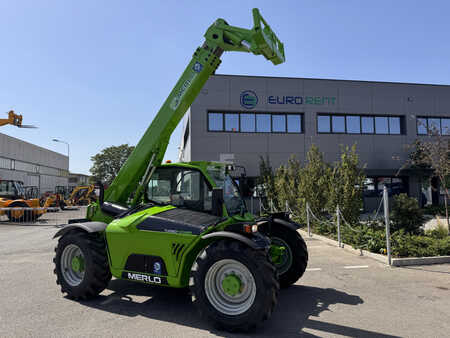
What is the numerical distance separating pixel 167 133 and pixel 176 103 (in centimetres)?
58

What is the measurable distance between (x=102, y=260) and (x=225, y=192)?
7.24 feet

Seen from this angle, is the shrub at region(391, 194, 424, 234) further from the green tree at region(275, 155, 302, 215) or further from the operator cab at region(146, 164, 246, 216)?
the operator cab at region(146, 164, 246, 216)

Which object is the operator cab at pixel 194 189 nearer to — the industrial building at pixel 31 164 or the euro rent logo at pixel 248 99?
the euro rent logo at pixel 248 99

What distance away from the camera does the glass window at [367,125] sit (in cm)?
2218

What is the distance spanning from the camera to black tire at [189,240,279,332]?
145 inches

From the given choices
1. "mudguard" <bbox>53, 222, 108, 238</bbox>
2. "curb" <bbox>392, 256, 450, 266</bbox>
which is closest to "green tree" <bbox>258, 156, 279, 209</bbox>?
"curb" <bbox>392, 256, 450, 266</bbox>

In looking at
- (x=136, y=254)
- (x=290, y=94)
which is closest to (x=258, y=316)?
(x=136, y=254)

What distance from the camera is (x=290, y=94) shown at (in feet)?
69.1

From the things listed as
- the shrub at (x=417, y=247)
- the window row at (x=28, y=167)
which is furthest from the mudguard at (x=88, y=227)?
the window row at (x=28, y=167)

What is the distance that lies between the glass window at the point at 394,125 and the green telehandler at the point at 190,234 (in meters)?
20.0

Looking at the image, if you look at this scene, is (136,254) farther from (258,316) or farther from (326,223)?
(326,223)

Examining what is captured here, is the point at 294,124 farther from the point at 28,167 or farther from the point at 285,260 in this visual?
the point at 28,167

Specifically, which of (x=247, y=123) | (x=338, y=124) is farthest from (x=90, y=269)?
(x=338, y=124)

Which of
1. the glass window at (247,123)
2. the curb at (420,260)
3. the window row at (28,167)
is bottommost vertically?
the curb at (420,260)
